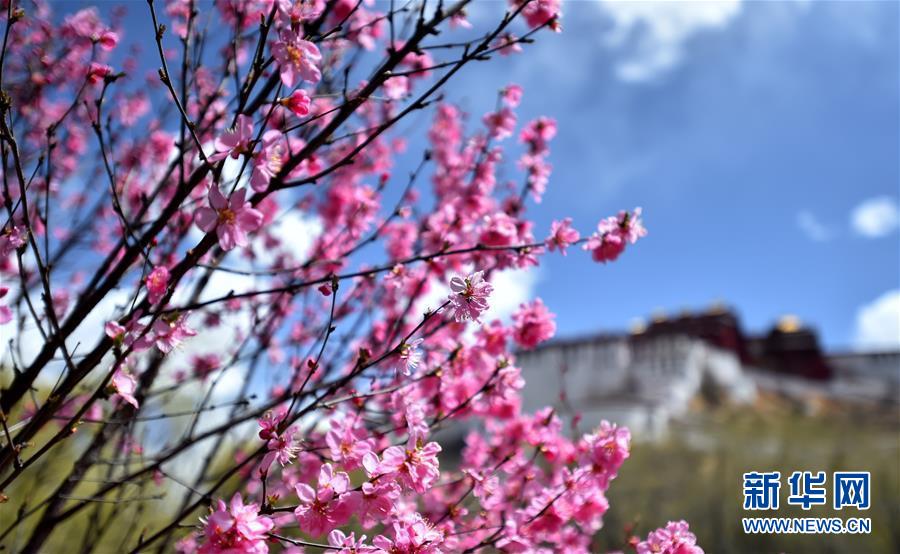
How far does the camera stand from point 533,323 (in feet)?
7.32

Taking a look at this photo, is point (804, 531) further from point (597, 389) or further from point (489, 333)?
Result: point (597, 389)

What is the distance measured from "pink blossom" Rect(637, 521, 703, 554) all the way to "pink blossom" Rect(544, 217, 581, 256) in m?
0.84

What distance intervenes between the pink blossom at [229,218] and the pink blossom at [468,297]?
455 millimetres

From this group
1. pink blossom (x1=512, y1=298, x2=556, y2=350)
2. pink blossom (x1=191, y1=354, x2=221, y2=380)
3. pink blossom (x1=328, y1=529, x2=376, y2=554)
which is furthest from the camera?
pink blossom (x1=191, y1=354, x2=221, y2=380)

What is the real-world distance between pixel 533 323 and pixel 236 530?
48.2 inches

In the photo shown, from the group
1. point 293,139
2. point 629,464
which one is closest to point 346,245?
point 293,139

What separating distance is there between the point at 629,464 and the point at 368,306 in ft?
19.0

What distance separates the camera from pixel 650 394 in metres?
11.2

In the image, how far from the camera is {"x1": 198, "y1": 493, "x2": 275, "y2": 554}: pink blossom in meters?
1.28

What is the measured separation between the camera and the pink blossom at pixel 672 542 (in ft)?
5.67

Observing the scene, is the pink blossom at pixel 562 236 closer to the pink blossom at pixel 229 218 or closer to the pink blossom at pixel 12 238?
the pink blossom at pixel 229 218

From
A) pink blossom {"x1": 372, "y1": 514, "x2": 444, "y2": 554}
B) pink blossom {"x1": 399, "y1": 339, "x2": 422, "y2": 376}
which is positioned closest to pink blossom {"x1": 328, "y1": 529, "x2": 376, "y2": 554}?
pink blossom {"x1": 372, "y1": 514, "x2": 444, "y2": 554}

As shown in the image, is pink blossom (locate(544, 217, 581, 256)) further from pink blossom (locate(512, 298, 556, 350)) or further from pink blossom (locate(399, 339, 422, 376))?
pink blossom (locate(399, 339, 422, 376))

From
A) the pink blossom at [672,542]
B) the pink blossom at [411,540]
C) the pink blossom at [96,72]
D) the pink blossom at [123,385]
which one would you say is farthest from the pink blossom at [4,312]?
the pink blossom at [672,542]
